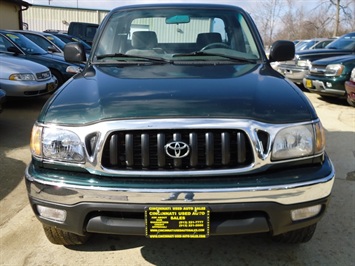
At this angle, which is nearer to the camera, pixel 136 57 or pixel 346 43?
pixel 136 57

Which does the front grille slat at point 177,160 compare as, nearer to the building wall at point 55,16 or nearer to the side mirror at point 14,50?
the side mirror at point 14,50

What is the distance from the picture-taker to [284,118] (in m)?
2.09

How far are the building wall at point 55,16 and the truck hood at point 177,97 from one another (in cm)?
2966

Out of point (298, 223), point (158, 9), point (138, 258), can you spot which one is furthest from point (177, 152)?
point (158, 9)

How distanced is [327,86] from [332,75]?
290 millimetres

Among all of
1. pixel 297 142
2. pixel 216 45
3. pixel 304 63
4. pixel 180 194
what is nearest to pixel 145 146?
pixel 180 194

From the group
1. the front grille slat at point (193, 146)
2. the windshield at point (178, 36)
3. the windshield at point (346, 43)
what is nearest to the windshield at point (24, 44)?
the windshield at point (178, 36)

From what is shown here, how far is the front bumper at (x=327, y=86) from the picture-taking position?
8.10 meters

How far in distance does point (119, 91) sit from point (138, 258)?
1174 millimetres

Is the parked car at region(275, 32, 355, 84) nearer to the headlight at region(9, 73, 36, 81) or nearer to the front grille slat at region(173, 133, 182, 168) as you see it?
the headlight at region(9, 73, 36, 81)

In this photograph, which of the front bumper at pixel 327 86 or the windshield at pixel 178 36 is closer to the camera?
the windshield at pixel 178 36

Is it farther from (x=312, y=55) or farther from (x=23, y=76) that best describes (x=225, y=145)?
(x=312, y=55)

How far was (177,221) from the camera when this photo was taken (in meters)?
2.01

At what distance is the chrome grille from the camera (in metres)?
1.98
